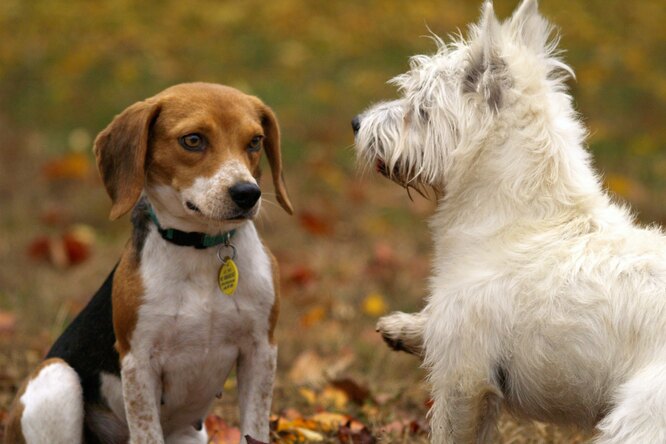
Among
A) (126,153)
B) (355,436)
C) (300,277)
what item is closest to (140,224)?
(126,153)

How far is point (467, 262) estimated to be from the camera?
3.93 meters

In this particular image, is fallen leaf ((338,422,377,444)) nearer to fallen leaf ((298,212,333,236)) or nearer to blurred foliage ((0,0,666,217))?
fallen leaf ((298,212,333,236))

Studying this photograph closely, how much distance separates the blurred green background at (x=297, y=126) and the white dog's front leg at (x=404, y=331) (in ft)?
2.65

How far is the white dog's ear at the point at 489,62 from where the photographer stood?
3.96m

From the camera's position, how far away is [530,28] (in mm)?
4082

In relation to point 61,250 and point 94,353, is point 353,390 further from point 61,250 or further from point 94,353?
point 61,250

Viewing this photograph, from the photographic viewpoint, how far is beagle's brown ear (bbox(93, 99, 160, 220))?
4.28 metres

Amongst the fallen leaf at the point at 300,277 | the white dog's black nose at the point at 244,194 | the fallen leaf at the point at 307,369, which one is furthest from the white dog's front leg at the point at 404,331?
the fallen leaf at the point at 300,277

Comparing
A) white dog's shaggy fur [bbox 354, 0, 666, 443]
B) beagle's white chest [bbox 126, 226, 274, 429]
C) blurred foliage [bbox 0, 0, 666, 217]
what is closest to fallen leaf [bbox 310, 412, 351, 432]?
beagle's white chest [bbox 126, 226, 274, 429]

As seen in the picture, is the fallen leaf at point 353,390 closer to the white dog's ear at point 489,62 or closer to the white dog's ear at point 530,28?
the white dog's ear at point 489,62

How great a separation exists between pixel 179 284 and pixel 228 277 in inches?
8.0

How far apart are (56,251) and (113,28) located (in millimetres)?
7347

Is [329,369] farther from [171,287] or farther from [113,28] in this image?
[113,28]

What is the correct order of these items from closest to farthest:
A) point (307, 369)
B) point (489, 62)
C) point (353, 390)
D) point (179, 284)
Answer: point (489, 62) → point (179, 284) → point (353, 390) → point (307, 369)
